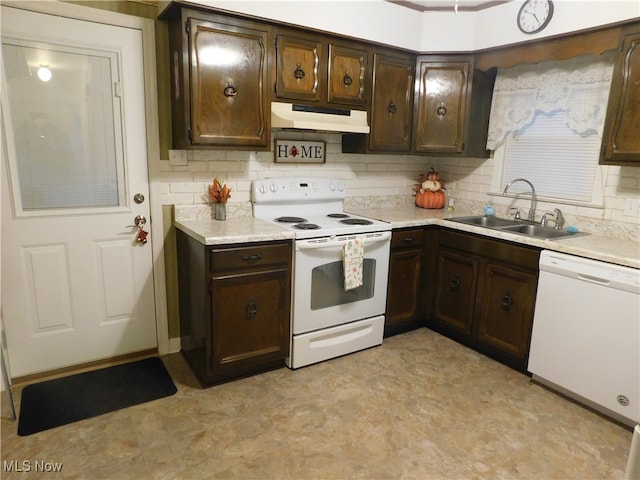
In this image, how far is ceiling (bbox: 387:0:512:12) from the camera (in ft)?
10.1

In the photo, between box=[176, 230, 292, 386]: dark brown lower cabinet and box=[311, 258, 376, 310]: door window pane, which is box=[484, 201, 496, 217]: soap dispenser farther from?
box=[176, 230, 292, 386]: dark brown lower cabinet

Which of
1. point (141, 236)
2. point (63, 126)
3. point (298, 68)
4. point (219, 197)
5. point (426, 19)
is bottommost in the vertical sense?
point (141, 236)

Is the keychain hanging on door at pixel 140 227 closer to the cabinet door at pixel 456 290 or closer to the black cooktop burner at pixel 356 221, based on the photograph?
the black cooktop burner at pixel 356 221

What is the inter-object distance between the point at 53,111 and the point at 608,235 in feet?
11.6

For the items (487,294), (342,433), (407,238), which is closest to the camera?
(342,433)

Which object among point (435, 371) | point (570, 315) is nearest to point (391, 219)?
point (435, 371)

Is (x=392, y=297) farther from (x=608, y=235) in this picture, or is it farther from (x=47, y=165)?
(x=47, y=165)

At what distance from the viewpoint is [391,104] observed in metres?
3.24

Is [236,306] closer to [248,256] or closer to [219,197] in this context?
[248,256]

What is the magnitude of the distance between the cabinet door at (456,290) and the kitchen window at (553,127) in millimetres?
810

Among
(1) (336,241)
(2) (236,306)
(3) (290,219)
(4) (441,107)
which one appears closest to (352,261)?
(1) (336,241)

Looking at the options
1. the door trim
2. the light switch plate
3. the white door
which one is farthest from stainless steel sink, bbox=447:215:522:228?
the white door

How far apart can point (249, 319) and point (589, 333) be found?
1931 mm

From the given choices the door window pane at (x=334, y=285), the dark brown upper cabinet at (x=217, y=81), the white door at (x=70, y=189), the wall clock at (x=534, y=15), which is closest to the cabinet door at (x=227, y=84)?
the dark brown upper cabinet at (x=217, y=81)
